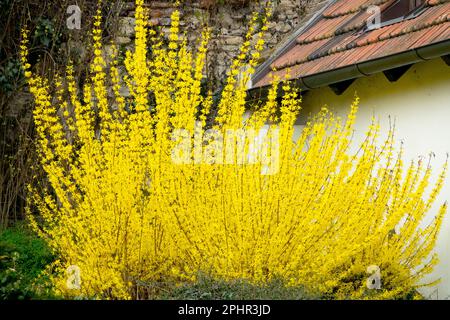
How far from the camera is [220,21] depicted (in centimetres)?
1116

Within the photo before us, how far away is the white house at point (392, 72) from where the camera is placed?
6.50 meters

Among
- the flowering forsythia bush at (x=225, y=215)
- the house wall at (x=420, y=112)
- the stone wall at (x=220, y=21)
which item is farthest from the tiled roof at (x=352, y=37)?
the stone wall at (x=220, y=21)

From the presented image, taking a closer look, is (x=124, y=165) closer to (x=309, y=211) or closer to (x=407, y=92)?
(x=309, y=211)

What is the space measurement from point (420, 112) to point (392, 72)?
1.33 ft

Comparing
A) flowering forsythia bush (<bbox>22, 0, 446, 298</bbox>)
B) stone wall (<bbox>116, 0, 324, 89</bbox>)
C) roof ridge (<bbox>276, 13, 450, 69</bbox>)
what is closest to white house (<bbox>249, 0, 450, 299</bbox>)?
roof ridge (<bbox>276, 13, 450, 69</bbox>)

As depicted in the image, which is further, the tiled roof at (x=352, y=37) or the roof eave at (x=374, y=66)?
the tiled roof at (x=352, y=37)

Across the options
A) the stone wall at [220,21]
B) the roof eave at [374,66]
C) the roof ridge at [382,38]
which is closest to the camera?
the roof eave at [374,66]

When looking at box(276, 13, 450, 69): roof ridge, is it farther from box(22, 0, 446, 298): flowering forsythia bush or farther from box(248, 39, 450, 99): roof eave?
box(22, 0, 446, 298): flowering forsythia bush

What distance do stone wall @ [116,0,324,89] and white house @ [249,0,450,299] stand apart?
2.50 meters

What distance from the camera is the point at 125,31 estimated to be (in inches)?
432

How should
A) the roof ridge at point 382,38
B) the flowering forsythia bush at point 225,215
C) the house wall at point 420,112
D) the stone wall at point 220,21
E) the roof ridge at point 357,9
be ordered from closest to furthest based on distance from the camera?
1. the flowering forsythia bush at point 225,215
2. the roof ridge at point 382,38
3. the house wall at point 420,112
4. the roof ridge at point 357,9
5. the stone wall at point 220,21

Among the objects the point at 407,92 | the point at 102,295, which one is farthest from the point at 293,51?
the point at 102,295

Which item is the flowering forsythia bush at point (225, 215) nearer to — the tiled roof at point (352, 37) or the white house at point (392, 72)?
the white house at point (392, 72)
